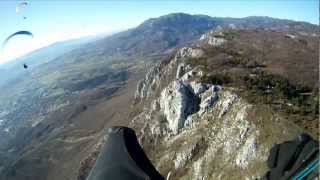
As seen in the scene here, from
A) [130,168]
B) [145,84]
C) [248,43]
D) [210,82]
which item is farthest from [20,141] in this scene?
[130,168]

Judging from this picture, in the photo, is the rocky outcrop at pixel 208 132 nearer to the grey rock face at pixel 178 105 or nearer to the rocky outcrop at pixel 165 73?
the grey rock face at pixel 178 105

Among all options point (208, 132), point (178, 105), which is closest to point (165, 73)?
point (178, 105)

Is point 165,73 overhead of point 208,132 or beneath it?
beneath

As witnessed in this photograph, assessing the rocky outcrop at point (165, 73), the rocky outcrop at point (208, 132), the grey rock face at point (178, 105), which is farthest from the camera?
the rocky outcrop at point (165, 73)

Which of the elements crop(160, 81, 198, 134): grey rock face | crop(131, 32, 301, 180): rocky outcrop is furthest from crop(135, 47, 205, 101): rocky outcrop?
crop(160, 81, 198, 134): grey rock face

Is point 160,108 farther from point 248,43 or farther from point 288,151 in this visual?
point 288,151

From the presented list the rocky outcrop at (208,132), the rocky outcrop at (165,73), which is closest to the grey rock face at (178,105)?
the rocky outcrop at (208,132)

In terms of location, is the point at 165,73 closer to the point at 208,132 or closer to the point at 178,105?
the point at 178,105

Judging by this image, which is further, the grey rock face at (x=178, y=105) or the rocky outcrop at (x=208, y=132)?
the grey rock face at (x=178, y=105)

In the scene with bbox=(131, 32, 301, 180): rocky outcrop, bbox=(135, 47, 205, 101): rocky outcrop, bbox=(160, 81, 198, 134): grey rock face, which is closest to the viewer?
bbox=(131, 32, 301, 180): rocky outcrop

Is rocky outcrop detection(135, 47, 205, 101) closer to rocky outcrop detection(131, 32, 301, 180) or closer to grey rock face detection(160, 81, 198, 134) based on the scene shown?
rocky outcrop detection(131, 32, 301, 180)

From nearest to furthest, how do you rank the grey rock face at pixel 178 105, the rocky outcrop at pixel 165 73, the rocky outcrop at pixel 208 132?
the rocky outcrop at pixel 208 132 < the grey rock face at pixel 178 105 < the rocky outcrop at pixel 165 73
